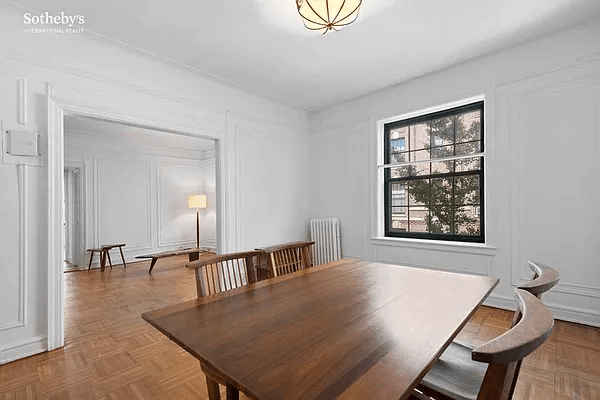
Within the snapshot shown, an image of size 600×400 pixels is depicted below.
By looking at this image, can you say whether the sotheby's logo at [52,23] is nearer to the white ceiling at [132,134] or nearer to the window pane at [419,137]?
the white ceiling at [132,134]

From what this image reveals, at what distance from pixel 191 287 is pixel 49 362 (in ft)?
7.14

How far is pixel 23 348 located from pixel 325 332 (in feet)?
8.94

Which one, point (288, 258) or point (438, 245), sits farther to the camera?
point (438, 245)

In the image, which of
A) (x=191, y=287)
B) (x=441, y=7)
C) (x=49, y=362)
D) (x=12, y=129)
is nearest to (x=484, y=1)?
(x=441, y=7)

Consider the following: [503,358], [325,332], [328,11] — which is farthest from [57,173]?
[503,358]

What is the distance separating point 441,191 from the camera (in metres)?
3.79

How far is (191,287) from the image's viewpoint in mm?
4410

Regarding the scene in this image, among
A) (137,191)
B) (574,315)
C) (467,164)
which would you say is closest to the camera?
(574,315)

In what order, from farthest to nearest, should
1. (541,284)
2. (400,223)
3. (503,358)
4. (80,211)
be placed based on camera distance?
(80,211) < (400,223) < (541,284) < (503,358)

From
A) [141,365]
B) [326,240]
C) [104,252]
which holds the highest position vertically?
[326,240]

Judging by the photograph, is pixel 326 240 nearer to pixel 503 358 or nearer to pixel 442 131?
pixel 442 131

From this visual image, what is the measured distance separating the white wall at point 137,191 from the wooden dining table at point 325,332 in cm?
565

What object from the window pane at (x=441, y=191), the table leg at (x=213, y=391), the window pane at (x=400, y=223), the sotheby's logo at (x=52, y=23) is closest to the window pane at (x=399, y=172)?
the window pane at (x=441, y=191)

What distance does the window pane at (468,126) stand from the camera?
3521mm
